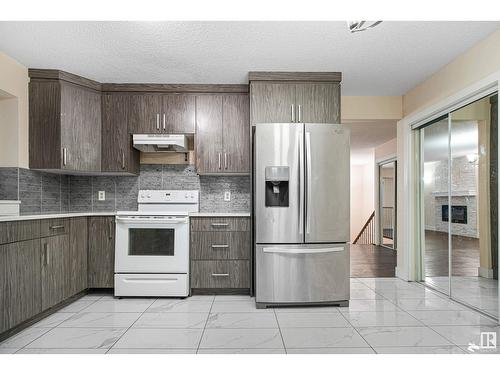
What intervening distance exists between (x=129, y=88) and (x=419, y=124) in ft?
10.9

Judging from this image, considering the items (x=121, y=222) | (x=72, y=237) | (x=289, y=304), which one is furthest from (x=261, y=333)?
(x=72, y=237)

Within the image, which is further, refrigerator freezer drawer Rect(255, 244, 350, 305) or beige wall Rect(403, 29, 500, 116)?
refrigerator freezer drawer Rect(255, 244, 350, 305)

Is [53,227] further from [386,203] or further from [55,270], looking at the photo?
[386,203]

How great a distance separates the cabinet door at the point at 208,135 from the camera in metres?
3.73

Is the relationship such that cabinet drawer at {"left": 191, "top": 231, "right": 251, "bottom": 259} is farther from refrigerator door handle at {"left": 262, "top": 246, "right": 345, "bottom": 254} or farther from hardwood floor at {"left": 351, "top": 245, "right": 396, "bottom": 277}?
hardwood floor at {"left": 351, "top": 245, "right": 396, "bottom": 277}

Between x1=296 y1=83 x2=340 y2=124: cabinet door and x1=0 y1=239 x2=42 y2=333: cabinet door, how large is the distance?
2.66 meters

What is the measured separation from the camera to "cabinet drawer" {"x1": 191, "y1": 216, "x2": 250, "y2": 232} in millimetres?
3486

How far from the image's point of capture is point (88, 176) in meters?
4.04

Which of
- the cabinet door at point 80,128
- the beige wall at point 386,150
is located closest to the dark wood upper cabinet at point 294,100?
the cabinet door at point 80,128

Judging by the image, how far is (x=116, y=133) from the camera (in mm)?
3730

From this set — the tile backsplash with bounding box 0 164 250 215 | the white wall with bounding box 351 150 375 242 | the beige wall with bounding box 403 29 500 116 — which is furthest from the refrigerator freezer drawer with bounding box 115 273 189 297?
the white wall with bounding box 351 150 375 242

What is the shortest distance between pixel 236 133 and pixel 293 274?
1.64m

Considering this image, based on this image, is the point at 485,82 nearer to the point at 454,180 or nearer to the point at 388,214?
the point at 454,180

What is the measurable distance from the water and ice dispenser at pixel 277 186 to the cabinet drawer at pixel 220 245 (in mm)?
589
